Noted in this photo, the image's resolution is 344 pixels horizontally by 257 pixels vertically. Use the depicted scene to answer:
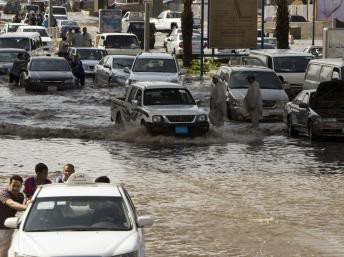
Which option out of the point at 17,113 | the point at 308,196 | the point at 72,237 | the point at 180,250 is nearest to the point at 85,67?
the point at 17,113

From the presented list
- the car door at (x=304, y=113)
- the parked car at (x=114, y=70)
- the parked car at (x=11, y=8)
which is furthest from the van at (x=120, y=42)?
the parked car at (x=11, y=8)

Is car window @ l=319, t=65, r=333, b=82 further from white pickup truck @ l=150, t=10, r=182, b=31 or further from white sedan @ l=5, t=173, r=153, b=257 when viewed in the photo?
white pickup truck @ l=150, t=10, r=182, b=31

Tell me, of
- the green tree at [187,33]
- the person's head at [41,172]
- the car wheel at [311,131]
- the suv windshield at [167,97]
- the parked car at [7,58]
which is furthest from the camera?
the green tree at [187,33]

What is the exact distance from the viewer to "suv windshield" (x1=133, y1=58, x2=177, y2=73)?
1586 inches

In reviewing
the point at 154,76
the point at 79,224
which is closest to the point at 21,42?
the point at 154,76

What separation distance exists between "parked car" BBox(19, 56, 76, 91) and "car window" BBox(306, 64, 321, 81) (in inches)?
458

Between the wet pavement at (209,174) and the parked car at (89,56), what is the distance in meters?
12.8

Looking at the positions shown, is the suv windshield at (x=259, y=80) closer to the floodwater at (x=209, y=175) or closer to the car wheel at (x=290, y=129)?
the floodwater at (x=209, y=175)

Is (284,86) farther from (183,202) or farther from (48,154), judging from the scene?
(183,202)

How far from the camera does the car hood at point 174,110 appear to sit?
28717mm

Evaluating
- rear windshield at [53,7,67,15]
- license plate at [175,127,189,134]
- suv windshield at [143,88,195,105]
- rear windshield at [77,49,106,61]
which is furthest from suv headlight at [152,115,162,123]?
rear windshield at [53,7,67,15]

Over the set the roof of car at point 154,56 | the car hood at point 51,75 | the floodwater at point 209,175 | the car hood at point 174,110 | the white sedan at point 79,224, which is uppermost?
the roof of car at point 154,56

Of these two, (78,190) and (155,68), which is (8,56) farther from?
(78,190)

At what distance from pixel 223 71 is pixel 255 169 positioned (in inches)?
480
